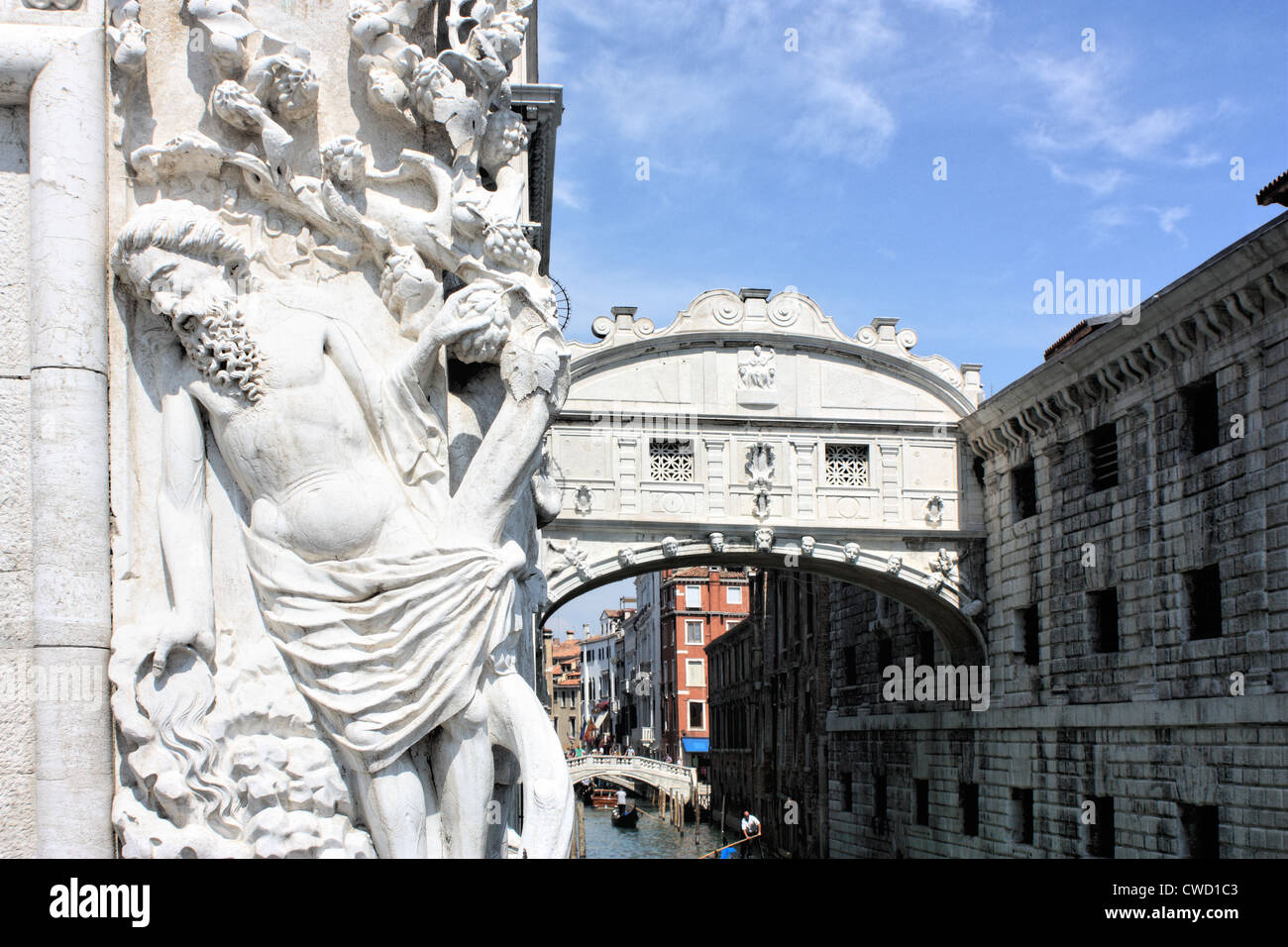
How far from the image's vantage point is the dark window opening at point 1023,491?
79.5 feet

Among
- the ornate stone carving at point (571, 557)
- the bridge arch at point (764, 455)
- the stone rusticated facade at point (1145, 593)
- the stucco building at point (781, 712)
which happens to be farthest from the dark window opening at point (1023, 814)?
the ornate stone carving at point (571, 557)

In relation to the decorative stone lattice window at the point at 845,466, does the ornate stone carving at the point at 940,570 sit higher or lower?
lower

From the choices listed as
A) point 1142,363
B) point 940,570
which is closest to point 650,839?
point 940,570

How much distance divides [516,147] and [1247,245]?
1442 cm

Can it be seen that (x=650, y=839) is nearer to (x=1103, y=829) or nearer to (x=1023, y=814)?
(x=1023, y=814)

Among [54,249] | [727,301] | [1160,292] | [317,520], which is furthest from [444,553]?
[727,301]

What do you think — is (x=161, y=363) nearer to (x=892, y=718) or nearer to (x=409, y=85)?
(x=409, y=85)

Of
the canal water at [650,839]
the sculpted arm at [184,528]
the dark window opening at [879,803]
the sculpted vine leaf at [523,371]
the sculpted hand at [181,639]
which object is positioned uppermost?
the sculpted vine leaf at [523,371]

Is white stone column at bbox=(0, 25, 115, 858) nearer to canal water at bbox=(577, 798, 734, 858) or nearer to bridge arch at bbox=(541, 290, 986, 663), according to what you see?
bridge arch at bbox=(541, 290, 986, 663)

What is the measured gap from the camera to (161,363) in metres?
3.97

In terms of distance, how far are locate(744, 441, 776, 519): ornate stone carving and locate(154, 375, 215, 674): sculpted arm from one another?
20.6 m

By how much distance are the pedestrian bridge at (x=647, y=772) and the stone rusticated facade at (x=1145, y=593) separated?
30.5 m

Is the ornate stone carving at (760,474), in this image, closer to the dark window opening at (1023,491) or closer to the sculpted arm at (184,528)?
the dark window opening at (1023,491)

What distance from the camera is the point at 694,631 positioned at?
73750mm
